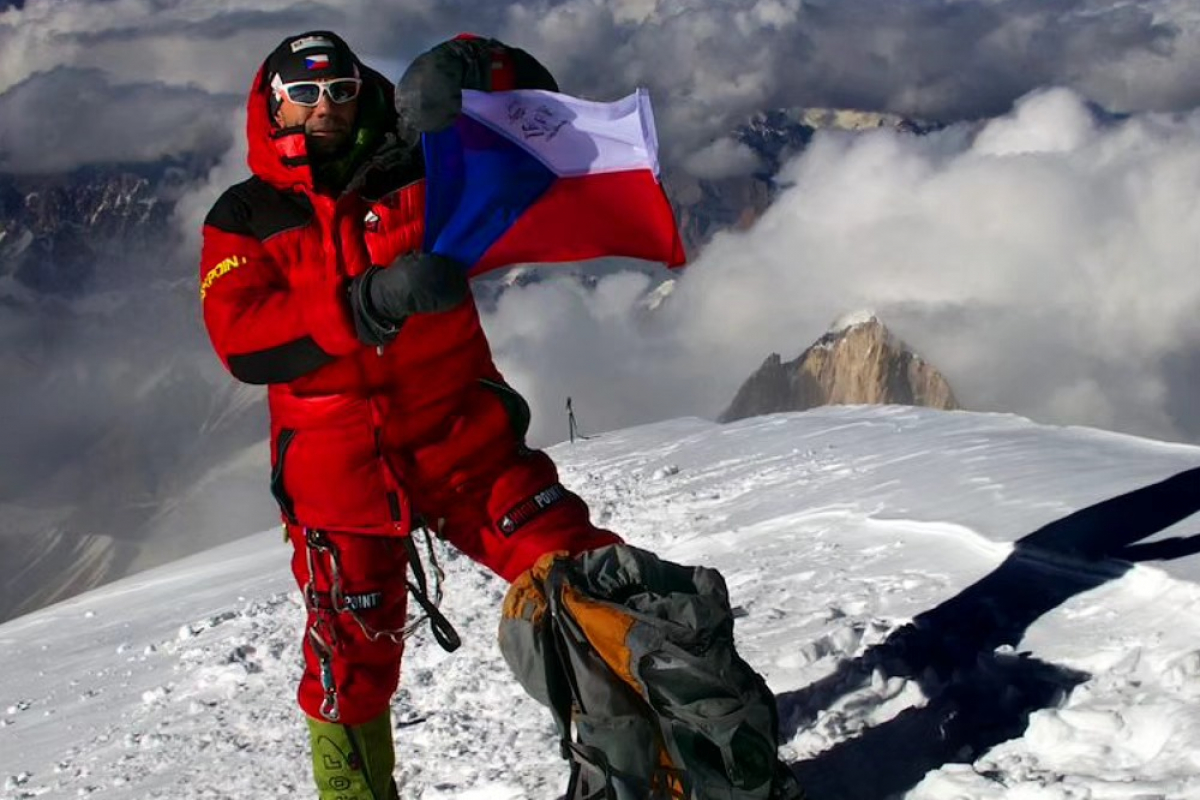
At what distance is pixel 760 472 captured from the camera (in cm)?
830

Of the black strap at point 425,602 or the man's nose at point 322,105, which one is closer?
the man's nose at point 322,105

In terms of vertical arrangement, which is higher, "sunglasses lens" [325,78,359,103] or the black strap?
"sunglasses lens" [325,78,359,103]

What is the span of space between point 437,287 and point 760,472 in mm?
5593

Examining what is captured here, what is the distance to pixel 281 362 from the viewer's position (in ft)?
10.7

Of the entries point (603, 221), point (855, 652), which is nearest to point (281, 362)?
point (603, 221)

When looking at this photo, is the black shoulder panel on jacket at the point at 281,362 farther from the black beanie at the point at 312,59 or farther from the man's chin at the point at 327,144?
the black beanie at the point at 312,59

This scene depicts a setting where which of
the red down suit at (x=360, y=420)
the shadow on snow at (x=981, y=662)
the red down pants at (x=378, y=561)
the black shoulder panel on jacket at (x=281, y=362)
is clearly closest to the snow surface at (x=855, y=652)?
the shadow on snow at (x=981, y=662)

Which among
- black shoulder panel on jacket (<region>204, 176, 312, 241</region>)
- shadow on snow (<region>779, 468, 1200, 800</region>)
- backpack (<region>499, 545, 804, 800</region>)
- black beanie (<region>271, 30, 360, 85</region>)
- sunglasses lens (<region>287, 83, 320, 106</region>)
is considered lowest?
shadow on snow (<region>779, 468, 1200, 800</region>)

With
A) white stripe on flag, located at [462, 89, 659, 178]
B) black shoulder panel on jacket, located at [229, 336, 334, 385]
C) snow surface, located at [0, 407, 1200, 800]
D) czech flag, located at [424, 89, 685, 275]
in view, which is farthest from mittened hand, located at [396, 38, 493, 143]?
snow surface, located at [0, 407, 1200, 800]

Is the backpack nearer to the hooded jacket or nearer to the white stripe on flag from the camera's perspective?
the hooded jacket

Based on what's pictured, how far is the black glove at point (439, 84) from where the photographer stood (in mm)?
3201

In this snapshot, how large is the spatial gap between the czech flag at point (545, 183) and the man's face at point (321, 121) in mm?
253

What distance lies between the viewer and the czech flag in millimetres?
3498

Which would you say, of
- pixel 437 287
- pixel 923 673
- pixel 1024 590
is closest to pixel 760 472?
pixel 1024 590
